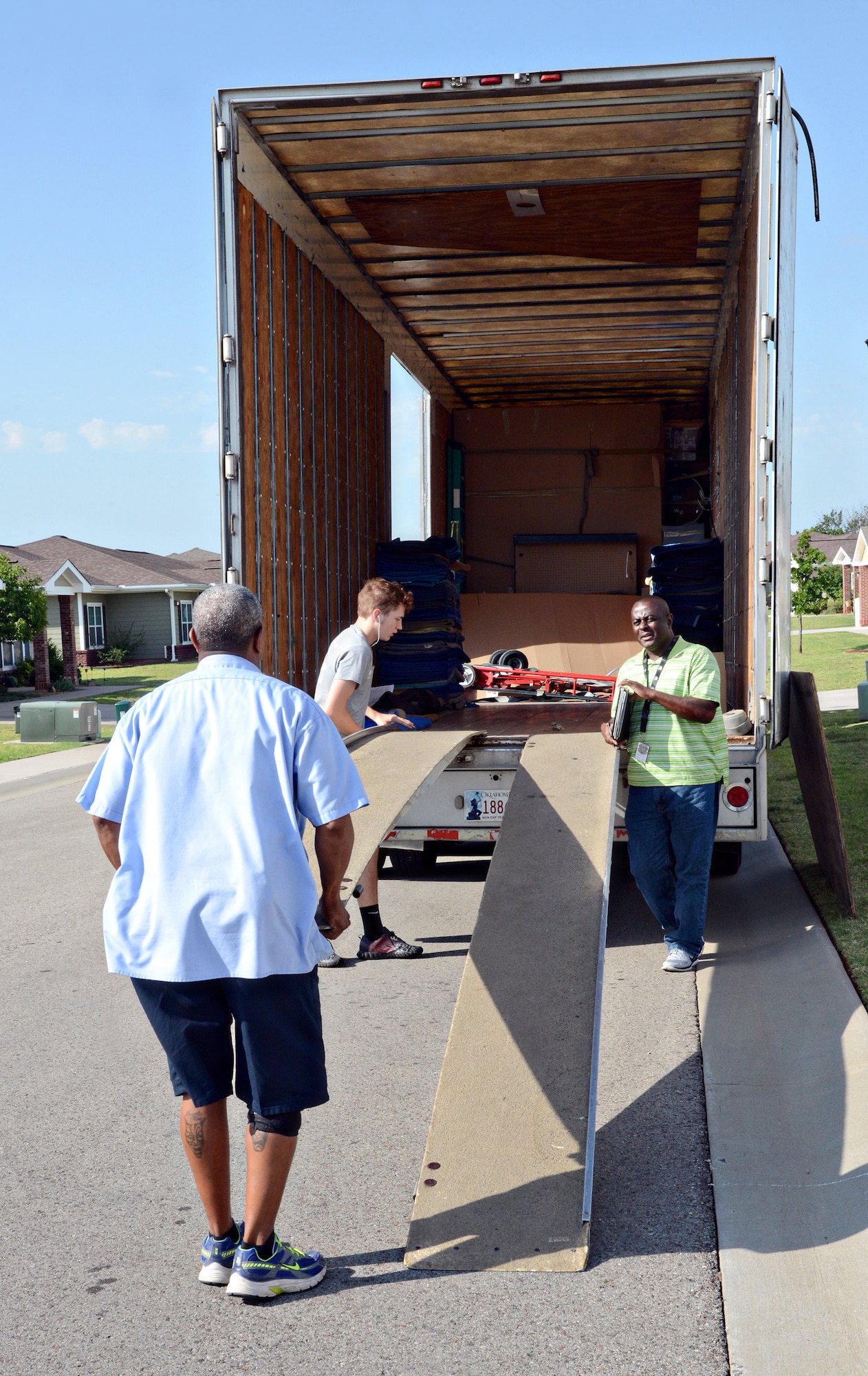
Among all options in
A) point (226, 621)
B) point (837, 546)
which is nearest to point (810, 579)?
point (226, 621)

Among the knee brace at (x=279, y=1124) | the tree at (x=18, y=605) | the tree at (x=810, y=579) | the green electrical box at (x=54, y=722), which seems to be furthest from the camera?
the tree at (x=810, y=579)

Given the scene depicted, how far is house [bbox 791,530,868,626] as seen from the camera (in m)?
57.4

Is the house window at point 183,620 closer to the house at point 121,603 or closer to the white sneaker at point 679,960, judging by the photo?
the house at point 121,603

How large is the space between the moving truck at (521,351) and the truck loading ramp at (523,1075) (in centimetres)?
196

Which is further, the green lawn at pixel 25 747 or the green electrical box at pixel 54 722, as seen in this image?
the green electrical box at pixel 54 722

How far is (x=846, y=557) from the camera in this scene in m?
74.1

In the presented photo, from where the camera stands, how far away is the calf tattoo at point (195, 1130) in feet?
9.86

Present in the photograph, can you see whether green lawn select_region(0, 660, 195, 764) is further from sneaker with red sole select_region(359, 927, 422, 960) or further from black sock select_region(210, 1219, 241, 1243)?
black sock select_region(210, 1219, 241, 1243)

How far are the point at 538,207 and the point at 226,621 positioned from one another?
5.53 m

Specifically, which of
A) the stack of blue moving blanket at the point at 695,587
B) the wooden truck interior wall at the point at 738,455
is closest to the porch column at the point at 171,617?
the wooden truck interior wall at the point at 738,455

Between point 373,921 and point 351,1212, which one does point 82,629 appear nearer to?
point 373,921

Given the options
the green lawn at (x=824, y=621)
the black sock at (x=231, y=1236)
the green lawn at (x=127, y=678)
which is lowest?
the green lawn at (x=127, y=678)

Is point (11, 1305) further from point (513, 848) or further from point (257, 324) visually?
point (257, 324)

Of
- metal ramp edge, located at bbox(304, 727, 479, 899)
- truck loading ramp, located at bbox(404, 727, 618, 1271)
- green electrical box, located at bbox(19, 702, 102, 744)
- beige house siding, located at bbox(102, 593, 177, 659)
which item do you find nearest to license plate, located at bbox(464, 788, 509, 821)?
metal ramp edge, located at bbox(304, 727, 479, 899)
